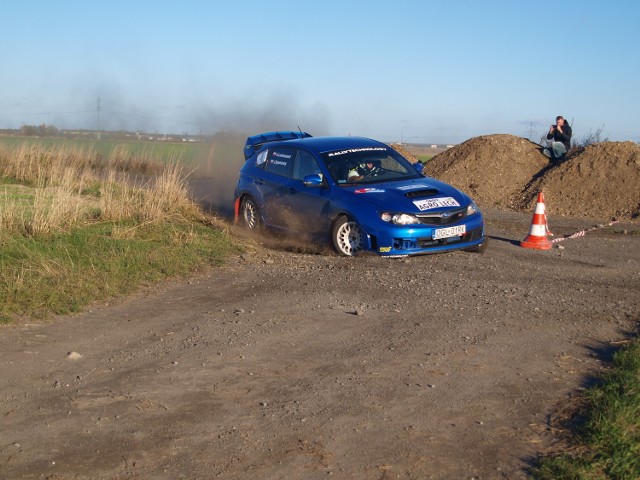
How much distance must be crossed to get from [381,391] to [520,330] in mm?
2121

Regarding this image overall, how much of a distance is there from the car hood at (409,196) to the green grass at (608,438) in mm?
5243

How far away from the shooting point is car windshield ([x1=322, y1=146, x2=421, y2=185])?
12.0 m

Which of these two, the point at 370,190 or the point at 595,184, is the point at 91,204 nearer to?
the point at 370,190

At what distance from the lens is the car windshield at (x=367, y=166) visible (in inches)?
473

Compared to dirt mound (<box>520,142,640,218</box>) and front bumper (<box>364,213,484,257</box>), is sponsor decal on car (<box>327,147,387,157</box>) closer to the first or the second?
front bumper (<box>364,213,484,257</box>)

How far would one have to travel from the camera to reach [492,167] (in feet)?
66.2

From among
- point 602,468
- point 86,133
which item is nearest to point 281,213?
point 602,468

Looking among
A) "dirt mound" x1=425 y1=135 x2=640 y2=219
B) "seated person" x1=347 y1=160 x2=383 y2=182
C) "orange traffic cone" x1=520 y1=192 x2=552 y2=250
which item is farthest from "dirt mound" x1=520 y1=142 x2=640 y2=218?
"seated person" x1=347 y1=160 x2=383 y2=182

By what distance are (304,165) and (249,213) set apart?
1513 mm

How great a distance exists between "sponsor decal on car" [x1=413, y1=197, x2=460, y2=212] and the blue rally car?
0.04ft

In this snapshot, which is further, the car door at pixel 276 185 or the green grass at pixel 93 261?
the car door at pixel 276 185

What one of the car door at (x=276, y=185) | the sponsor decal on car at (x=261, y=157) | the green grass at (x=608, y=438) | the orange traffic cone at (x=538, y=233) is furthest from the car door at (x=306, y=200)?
the green grass at (x=608, y=438)

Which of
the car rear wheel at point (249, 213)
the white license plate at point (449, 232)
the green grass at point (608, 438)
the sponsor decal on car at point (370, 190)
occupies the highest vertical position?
the sponsor decal on car at point (370, 190)

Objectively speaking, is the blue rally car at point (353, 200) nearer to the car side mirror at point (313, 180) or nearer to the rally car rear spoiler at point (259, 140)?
the car side mirror at point (313, 180)
